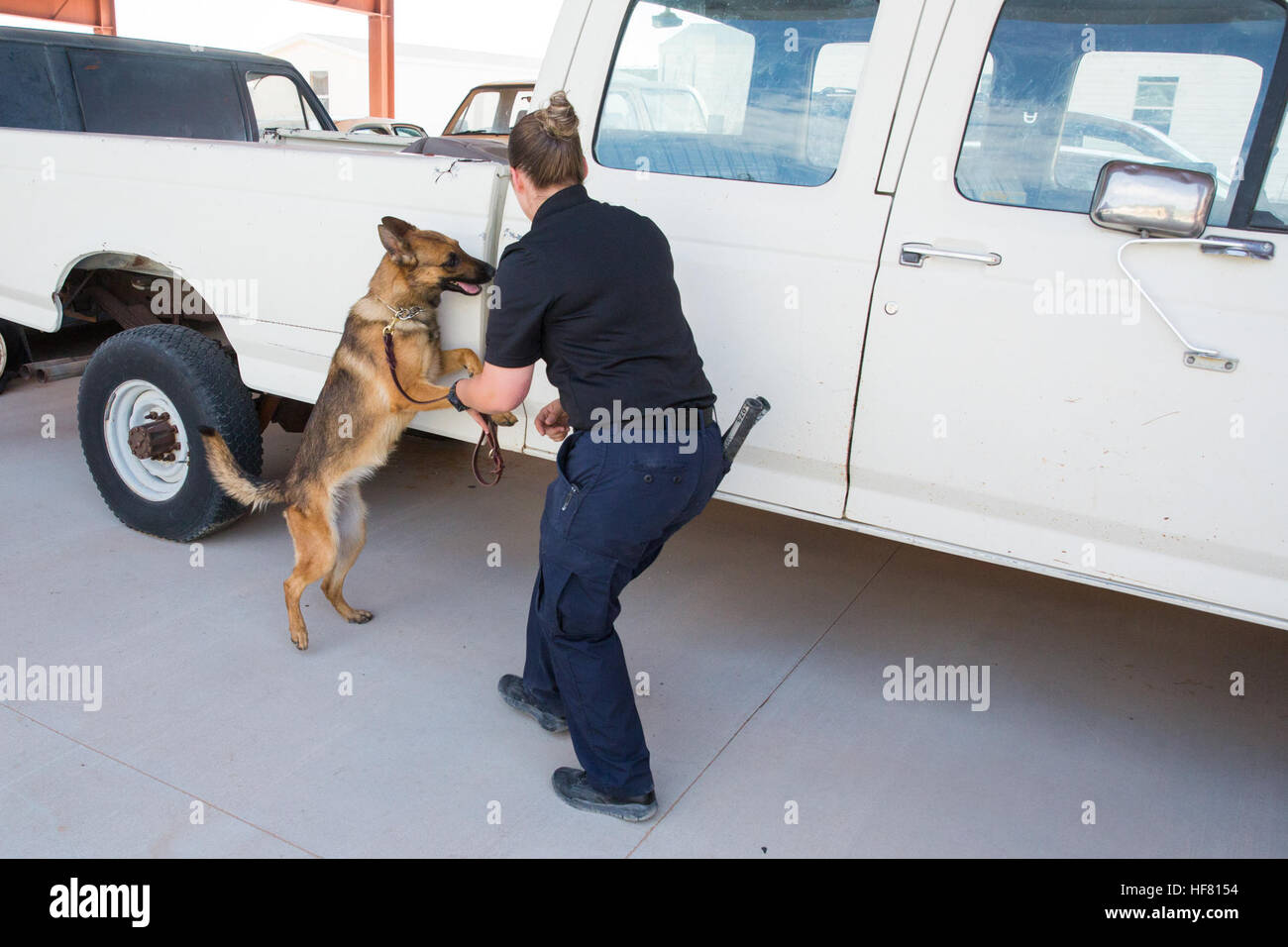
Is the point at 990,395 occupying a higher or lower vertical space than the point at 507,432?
higher

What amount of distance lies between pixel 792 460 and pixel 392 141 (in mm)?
3388

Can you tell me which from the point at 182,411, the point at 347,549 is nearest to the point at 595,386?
the point at 347,549

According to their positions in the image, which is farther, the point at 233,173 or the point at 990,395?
the point at 233,173

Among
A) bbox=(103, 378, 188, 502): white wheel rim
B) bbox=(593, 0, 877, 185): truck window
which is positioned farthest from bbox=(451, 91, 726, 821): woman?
bbox=(103, 378, 188, 502): white wheel rim

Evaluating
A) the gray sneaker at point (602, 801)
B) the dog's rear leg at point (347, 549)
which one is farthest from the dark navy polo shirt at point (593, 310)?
the dog's rear leg at point (347, 549)

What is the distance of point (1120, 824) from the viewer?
8.42 feet

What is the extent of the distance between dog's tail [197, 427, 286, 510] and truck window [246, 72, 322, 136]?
3606 mm

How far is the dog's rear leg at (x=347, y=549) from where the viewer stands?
3.37 meters

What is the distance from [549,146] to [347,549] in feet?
5.80

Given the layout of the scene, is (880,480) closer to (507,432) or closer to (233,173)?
(507,432)

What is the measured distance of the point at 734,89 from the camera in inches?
107

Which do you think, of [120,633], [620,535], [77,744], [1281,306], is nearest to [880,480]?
[620,535]

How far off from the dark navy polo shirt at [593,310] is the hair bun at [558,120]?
12 centimetres
